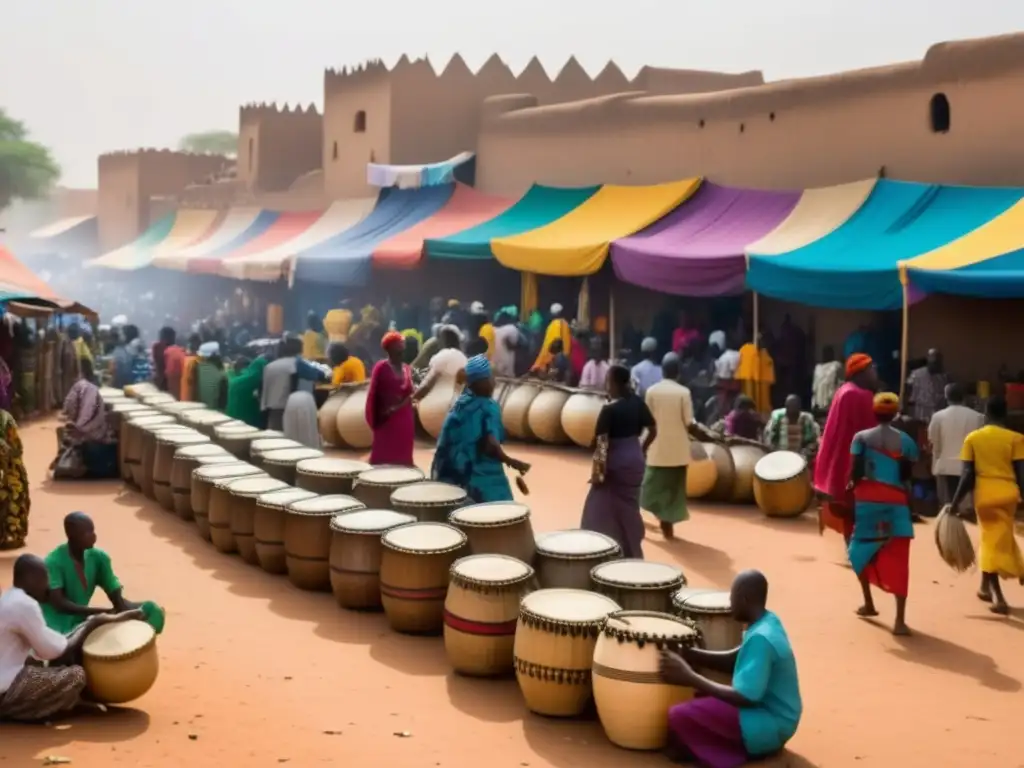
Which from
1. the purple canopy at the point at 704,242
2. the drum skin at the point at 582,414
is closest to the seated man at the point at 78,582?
the drum skin at the point at 582,414

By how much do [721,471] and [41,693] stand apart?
7158 mm

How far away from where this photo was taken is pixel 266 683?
21.4ft

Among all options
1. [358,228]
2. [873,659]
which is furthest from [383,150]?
[873,659]

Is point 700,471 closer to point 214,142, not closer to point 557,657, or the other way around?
point 557,657

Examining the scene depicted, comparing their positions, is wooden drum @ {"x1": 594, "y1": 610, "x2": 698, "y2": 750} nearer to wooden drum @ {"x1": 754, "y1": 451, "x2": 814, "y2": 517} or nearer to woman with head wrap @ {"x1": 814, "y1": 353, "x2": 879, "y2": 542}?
woman with head wrap @ {"x1": 814, "y1": 353, "x2": 879, "y2": 542}

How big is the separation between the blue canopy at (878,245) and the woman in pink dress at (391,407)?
4.74 m

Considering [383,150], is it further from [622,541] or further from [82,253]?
[82,253]

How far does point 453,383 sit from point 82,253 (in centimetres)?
3670

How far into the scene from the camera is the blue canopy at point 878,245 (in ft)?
40.1

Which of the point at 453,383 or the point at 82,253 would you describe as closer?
the point at 453,383

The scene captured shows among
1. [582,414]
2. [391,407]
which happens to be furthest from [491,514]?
[582,414]

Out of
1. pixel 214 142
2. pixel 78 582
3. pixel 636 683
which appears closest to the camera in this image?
pixel 636 683

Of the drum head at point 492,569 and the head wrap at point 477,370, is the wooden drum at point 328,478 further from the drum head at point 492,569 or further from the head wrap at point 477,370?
the drum head at point 492,569

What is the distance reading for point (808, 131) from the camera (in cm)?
1582
